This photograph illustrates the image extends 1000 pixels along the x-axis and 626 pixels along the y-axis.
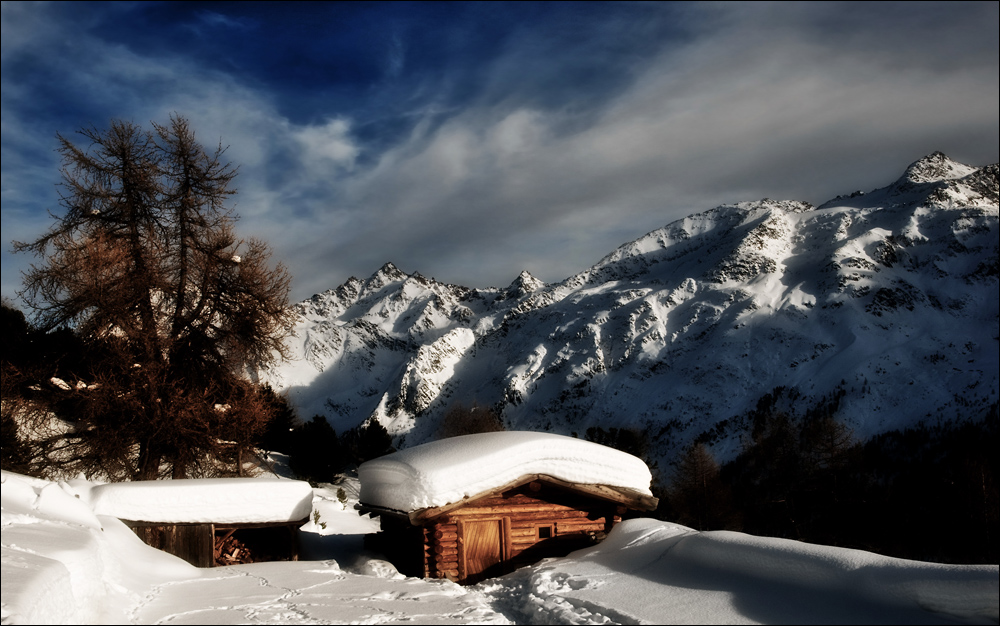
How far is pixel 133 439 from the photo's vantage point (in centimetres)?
1727

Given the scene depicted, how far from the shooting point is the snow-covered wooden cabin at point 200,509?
14072mm

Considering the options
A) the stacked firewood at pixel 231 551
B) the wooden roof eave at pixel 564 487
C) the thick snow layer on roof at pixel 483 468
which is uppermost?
the thick snow layer on roof at pixel 483 468

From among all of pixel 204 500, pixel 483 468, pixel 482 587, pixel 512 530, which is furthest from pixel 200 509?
pixel 512 530

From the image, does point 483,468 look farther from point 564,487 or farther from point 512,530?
point 512,530

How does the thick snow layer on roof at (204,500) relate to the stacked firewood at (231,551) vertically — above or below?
above

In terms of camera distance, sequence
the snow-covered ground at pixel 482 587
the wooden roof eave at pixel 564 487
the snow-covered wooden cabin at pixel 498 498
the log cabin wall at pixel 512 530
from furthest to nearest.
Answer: the log cabin wall at pixel 512 530 → the snow-covered wooden cabin at pixel 498 498 → the wooden roof eave at pixel 564 487 → the snow-covered ground at pixel 482 587

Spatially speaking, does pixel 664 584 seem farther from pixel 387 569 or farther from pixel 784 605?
pixel 387 569

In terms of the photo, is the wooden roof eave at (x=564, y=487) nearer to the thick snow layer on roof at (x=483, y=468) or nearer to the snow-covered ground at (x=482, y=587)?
the thick snow layer on roof at (x=483, y=468)

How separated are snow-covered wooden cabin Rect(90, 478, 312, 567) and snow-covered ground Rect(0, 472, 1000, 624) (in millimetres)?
737

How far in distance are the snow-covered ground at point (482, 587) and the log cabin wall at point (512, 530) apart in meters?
1.84

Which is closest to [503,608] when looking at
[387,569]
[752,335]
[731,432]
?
[387,569]

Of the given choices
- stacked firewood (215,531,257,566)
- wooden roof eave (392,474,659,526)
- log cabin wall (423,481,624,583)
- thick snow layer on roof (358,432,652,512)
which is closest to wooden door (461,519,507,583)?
log cabin wall (423,481,624,583)

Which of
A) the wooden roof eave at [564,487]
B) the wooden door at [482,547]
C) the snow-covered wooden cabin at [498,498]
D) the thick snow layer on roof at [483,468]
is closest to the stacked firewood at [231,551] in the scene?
the wooden roof eave at [564,487]

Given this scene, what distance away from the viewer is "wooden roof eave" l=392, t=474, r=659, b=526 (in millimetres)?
14336
